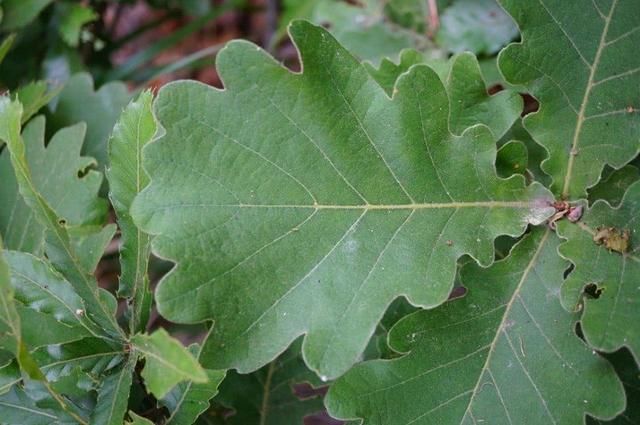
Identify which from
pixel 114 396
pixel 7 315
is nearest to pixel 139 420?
pixel 114 396

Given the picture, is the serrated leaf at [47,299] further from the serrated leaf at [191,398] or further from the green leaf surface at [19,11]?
the green leaf surface at [19,11]

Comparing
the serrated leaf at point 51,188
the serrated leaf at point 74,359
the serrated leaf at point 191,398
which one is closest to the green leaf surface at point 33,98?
the serrated leaf at point 51,188

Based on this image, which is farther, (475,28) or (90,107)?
(90,107)

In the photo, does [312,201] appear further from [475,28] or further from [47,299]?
[475,28]

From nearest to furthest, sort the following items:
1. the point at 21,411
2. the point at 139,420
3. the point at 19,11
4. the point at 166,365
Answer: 1. the point at 166,365
2. the point at 139,420
3. the point at 21,411
4. the point at 19,11

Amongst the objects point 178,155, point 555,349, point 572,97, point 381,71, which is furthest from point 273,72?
point 555,349

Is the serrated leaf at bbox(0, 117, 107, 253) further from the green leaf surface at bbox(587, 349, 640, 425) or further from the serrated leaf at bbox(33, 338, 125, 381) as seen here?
the green leaf surface at bbox(587, 349, 640, 425)
